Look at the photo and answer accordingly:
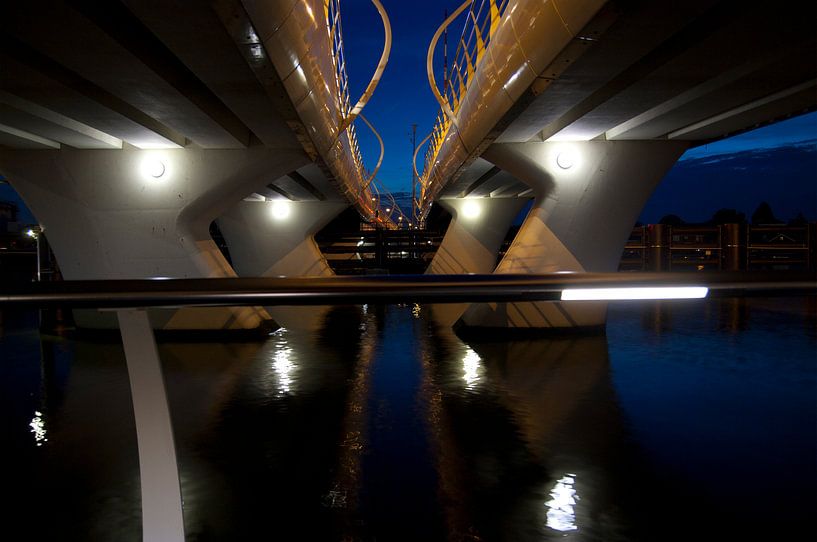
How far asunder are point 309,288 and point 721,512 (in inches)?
Result: 128

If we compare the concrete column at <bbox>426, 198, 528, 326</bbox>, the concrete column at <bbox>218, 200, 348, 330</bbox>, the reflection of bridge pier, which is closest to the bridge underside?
the reflection of bridge pier

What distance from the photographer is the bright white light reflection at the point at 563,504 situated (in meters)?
3.22

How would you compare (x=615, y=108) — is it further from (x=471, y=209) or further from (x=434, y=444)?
(x=471, y=209)

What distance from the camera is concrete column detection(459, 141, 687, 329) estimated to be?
11.3 meters

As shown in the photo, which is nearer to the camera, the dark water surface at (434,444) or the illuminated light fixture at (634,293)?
the illuminated light fixture at (634,293)

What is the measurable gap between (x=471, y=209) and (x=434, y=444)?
21.6 m

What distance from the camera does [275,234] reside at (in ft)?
82.4

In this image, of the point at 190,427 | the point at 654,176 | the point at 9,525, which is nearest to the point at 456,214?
the point at 654,176

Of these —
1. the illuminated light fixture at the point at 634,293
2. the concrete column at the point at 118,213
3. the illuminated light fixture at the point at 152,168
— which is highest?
the illuminated light fixture at the point at 152,168

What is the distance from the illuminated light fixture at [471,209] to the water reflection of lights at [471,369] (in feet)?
56.0

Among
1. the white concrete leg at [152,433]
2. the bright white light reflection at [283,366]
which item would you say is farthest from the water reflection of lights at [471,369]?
the white concrete leg at [152,433]

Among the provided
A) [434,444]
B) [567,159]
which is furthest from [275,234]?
[434,444]

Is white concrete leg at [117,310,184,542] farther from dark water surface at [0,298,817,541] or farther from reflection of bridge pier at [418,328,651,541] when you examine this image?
reflection of bridge pier at [418,328,651,541]

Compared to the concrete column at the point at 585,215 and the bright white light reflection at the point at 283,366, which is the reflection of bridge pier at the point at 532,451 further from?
the concrete column at the point at 585,215
